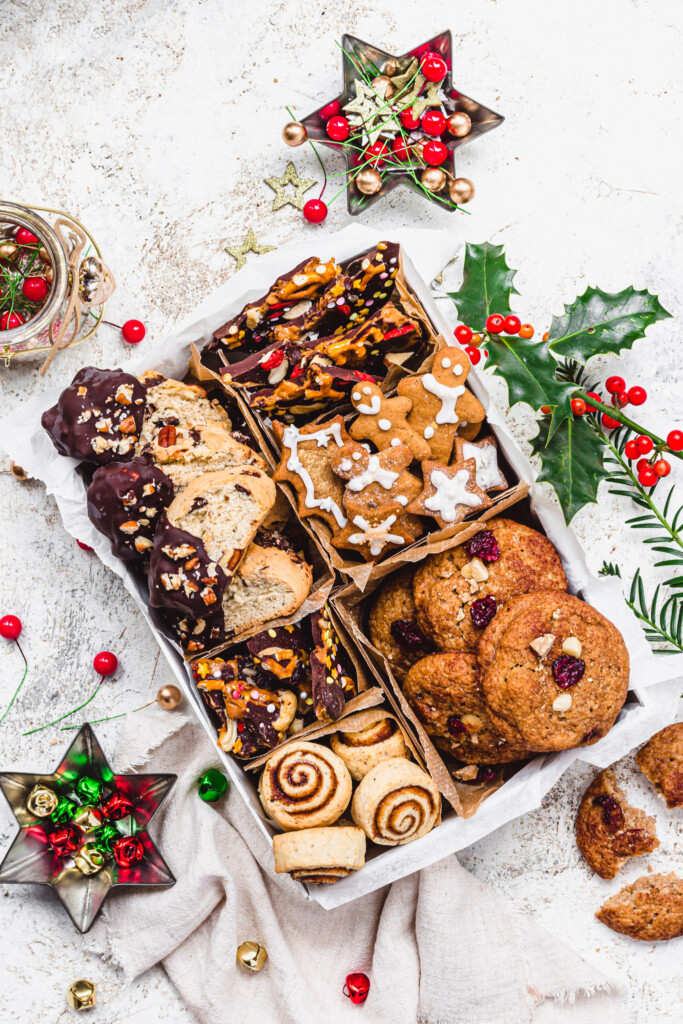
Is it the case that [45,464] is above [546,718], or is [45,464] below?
above

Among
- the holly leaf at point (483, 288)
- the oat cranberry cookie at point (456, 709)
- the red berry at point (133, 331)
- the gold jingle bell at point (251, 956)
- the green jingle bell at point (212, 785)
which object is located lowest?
the gold jingle bell at point (251, 956)

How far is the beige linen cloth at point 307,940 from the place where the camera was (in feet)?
8.03

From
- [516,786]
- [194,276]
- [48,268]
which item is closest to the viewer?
[516,786]

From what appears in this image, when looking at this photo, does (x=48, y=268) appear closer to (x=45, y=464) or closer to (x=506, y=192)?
(x=45, y=464)

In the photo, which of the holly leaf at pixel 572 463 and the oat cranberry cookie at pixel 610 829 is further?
the oat cranberry cookie at pixel 610 829

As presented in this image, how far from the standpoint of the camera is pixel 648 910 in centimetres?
258

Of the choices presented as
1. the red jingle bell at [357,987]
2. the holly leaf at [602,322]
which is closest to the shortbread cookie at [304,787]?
the red jingle bell at [357,987]

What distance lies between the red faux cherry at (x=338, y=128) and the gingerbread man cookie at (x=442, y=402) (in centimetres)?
84

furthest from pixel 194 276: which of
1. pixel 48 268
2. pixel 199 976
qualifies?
pixel 199 976

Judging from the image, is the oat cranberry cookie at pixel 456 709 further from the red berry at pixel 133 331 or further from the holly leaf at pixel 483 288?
the red berry at pixel 133 331

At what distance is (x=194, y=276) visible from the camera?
8.78 ft

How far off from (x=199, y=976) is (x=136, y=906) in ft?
0.98

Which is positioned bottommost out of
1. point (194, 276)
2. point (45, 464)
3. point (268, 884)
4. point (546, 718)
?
point (268, 884)

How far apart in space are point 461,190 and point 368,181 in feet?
1.02
